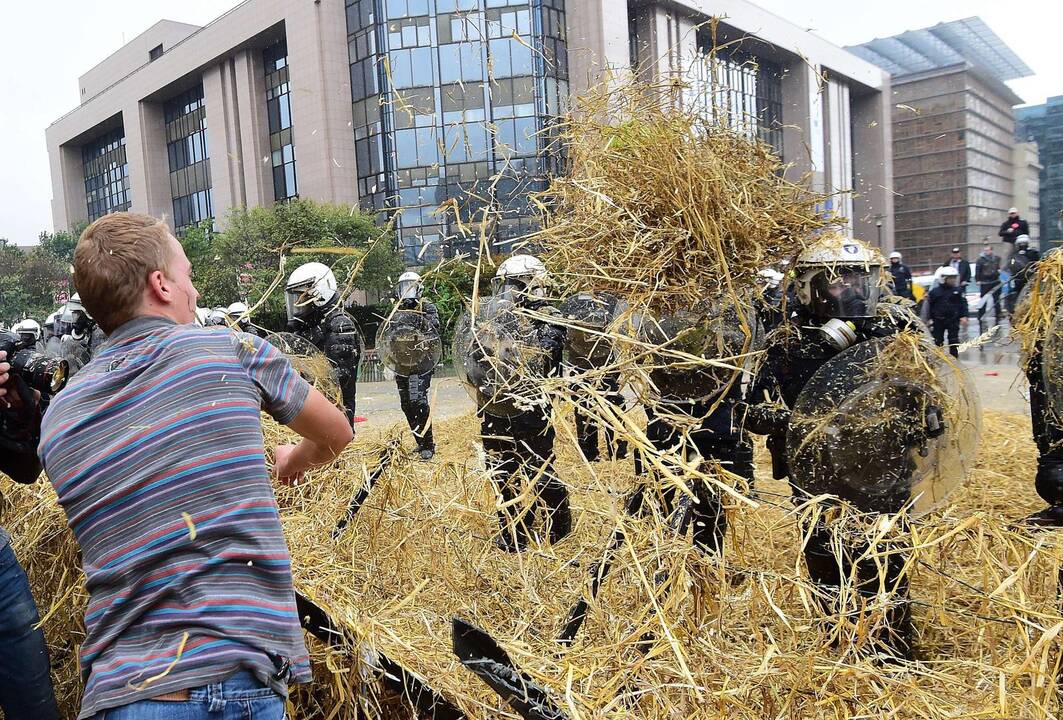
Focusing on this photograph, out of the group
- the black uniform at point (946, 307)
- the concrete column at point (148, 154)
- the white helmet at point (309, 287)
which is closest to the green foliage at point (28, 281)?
the concrete column at point (148, 154)

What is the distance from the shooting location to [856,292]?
3.36 meters

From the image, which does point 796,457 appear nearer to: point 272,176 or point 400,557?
point 400,557

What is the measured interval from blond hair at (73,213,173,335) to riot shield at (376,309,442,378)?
20.2ft

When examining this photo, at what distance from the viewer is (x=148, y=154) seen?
152 ft

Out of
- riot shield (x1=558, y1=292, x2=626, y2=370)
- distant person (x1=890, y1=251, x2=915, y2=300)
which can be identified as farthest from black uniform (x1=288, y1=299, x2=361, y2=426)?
distant person (x1=890, y1=251, x2=915, y2=300)

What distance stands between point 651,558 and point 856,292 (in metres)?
1.91

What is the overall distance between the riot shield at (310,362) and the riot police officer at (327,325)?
0.20 m

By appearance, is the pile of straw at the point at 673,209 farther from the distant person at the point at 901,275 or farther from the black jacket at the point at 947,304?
the black jacket at the point at 947,304

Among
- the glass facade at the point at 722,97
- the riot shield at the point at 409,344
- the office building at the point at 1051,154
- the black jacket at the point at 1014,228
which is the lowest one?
the riot shield at the point at 409,344

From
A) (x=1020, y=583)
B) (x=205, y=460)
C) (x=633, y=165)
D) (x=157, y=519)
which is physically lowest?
(x=1020, y=583)

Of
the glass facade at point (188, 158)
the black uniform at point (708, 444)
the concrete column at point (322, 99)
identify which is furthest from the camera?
the glass facade at point (188, 158)

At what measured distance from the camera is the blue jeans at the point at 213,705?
4.30 ft

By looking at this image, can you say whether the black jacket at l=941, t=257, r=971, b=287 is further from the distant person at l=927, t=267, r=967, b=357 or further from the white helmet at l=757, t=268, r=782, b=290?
the white helmet at l=757, t=268, r=782, b=290

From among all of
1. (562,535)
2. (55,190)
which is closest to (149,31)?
(55,190)
